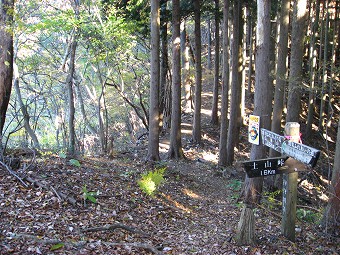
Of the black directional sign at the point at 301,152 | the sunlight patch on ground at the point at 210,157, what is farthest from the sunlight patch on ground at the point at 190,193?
the sunlight patch on ground at the point at 210,157

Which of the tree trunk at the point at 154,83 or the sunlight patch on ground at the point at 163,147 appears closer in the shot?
the tree trunk at the point at 154,83

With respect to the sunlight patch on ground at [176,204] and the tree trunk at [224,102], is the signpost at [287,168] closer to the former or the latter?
the sunlight patch on ground at [176,204]

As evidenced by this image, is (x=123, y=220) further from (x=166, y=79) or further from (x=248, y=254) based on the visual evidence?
(x=166, y=79)

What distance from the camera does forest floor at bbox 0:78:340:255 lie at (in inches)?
205

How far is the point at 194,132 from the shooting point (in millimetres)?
17891

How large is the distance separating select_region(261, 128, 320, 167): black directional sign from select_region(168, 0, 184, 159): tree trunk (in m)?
7.96

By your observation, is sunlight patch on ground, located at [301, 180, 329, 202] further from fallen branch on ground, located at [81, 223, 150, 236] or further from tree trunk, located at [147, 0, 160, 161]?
fallen branch on ground, located at [81, 223, 150, 236]

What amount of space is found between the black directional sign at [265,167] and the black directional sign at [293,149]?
0.20m

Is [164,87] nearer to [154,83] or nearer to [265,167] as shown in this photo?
[154,83]

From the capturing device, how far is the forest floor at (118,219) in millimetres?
5199

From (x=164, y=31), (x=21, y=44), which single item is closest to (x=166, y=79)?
(x=164, y=31)

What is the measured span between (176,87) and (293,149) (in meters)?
9.21

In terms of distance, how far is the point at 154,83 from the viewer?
1208 centimetres

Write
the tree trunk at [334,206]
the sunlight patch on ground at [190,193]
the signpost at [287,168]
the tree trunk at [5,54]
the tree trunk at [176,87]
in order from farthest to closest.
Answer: the tree trunk at [176,87] < the sunlight patch on ground at [190,193] < the tree trunk at [5,54] < the tree trunk at [334,206] < the signpost at [287,168]
